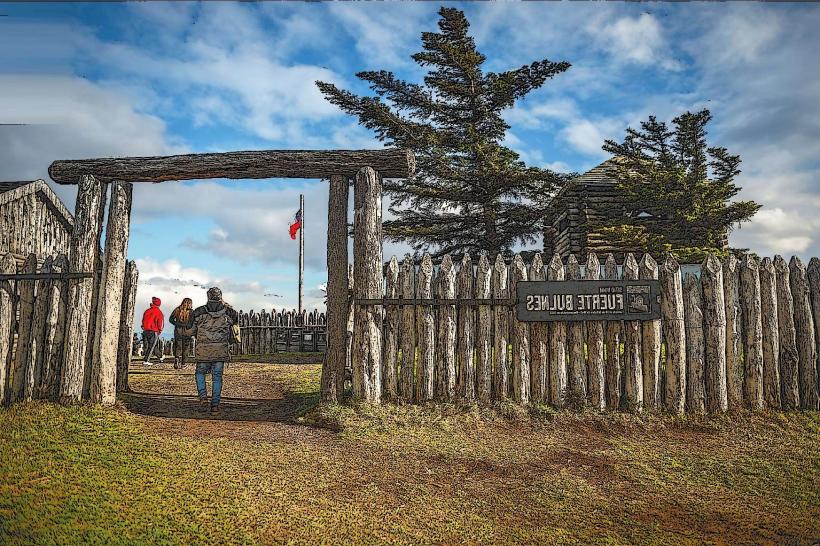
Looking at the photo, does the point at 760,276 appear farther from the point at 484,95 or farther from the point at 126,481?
the point at 484,95

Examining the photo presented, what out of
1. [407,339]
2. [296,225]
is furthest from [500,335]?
[296,225]

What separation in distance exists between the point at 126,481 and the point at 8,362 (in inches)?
166

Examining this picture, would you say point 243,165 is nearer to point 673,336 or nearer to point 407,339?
point 407,339

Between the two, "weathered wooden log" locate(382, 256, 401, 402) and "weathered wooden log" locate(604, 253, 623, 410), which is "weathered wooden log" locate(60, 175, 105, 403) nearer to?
"weathered wooden log" locate(382, 256, 401, 402)

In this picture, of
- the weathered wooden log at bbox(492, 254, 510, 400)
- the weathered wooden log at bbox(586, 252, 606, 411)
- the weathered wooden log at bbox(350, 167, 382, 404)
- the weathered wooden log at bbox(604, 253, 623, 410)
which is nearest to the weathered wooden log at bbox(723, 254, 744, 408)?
the weathered wooden log at bbox(604, 253, 623, 410)

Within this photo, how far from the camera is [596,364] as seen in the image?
8.08m

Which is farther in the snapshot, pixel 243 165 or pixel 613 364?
pixel 243 165

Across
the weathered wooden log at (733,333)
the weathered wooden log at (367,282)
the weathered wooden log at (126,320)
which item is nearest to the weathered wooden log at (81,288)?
the weathered wooden log at (126,320)

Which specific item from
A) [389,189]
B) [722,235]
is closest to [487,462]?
[389,189]

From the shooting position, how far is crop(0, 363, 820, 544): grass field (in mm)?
4742

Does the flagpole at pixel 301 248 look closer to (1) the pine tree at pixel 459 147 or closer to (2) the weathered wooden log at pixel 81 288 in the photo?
(1) the pine tree at pixel 459 147

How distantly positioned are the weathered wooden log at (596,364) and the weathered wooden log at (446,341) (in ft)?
6.46

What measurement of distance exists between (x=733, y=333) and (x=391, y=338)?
4979mm

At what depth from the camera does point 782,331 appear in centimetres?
824
